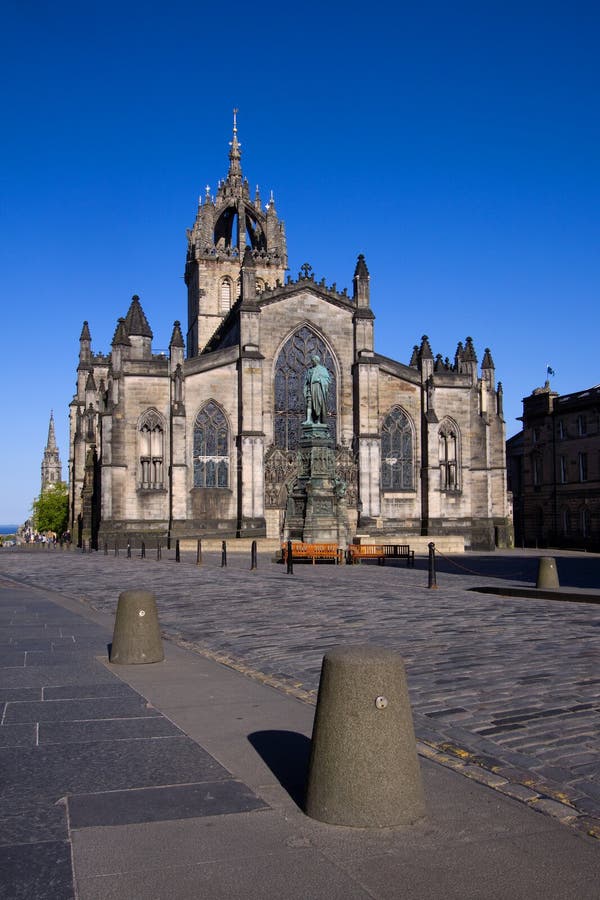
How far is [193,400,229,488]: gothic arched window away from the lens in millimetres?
46531

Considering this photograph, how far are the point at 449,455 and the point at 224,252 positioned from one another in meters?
29.4

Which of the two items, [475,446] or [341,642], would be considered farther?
[475,446]

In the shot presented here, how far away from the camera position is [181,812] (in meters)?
4.57

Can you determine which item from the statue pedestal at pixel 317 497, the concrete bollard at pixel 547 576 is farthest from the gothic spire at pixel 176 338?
the concrete bollard at pixel 547 576

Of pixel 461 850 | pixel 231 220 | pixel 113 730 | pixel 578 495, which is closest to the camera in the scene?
pixel 461 850

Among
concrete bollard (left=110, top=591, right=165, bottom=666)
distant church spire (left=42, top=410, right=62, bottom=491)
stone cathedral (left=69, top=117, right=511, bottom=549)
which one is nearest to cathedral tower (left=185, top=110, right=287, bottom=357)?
stone cathedral (left=69, top=117, right=511, bottom=549)

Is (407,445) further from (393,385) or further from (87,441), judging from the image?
(87,441)

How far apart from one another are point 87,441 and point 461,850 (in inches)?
2317

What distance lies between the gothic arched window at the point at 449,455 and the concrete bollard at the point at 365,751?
150 ft

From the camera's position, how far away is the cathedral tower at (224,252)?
6919cm

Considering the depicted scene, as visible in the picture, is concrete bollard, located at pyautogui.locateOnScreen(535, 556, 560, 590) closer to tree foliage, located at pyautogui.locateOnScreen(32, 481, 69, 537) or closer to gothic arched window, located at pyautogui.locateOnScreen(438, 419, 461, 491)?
gothic arched window, located at pyautogui.locateOnScreen(438, 419, 461, 491)

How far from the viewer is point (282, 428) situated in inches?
1912

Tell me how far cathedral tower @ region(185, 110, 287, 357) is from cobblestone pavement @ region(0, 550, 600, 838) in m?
49.1

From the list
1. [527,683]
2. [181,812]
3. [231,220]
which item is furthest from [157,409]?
[181,812]
